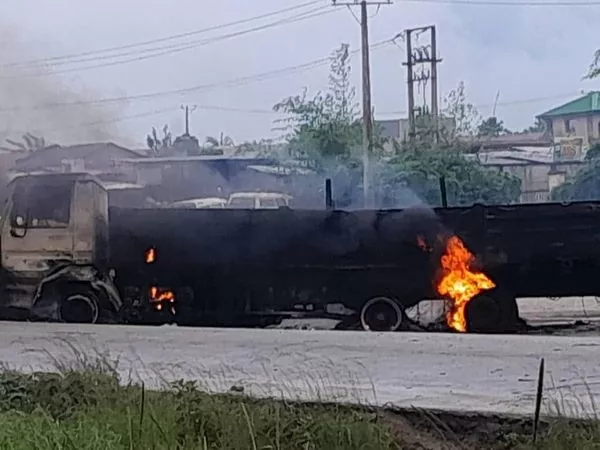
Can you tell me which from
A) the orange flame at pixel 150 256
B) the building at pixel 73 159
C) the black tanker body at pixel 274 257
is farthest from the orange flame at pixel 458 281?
the building at pixel 73 159

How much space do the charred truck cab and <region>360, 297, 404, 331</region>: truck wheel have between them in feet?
10.5

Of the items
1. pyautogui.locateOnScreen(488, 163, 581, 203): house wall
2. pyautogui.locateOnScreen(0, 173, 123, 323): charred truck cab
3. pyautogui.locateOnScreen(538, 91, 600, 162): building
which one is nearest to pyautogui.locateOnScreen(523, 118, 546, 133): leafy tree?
pyautogui.locateOnScreen(538, 91, 600, 162): building

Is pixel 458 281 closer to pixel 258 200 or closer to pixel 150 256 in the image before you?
pixel 150 256

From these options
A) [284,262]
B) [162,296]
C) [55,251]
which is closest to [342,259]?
[284,262]

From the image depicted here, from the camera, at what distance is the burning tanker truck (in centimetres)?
1391

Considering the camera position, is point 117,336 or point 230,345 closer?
point 230,345

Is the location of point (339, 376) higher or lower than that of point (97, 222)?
lower

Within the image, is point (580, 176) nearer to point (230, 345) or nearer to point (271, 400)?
point (230, 345)

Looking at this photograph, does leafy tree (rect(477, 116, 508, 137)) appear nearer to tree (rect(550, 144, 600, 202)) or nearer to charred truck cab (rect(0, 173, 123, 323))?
tree (rect(550, 144, 600, 202))

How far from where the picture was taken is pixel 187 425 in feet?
18.0

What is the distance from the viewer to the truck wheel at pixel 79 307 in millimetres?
14031

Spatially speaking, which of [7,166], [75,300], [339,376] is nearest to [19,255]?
[75,300]

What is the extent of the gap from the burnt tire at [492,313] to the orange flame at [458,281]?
0.26 feet

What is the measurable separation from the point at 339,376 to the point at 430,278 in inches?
277
